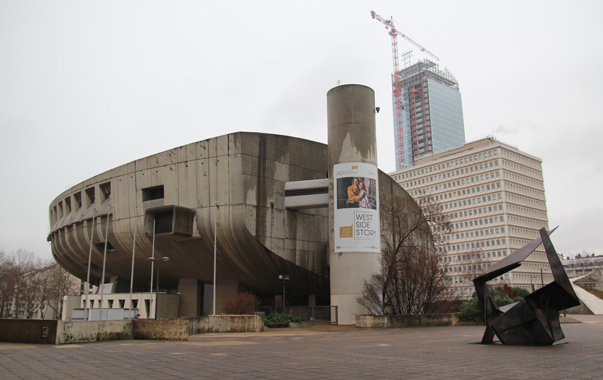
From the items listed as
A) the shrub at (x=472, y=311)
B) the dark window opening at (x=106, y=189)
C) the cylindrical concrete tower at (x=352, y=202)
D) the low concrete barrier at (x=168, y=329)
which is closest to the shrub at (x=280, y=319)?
the cylindrical concrete tower at (x=352, y=202)

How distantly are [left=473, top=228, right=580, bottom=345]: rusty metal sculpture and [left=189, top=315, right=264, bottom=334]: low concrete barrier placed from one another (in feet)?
39.5

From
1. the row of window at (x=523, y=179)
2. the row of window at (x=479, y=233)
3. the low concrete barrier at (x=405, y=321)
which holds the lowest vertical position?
the low concrete barrier at (x=405, y=321)

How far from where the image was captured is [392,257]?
32344 mm

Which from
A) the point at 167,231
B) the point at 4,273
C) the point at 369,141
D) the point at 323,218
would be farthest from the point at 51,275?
the point at 369,141

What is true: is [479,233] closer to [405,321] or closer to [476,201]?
[476,201]

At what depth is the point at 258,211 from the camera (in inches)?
1453

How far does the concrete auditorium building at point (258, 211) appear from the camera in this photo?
114 ft

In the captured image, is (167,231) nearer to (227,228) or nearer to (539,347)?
(227,228)

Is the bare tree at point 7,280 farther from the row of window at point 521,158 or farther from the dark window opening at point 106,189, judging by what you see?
the row of window at point 521,158

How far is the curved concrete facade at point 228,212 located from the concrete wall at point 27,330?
21.5 metres

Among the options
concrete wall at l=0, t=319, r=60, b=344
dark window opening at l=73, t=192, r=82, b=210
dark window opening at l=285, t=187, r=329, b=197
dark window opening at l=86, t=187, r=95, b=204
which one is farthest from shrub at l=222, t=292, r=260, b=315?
dark window opening at l=73, t=192, r=82, b=210

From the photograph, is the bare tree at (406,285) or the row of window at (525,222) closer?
the bare tree at (406,285)

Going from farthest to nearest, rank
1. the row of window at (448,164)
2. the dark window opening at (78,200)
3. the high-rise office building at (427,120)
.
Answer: the high-rise office building at (427,120), the row of window at (448,164), the dark window opening at (78,200)

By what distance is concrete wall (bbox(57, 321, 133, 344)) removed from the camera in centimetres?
1445
